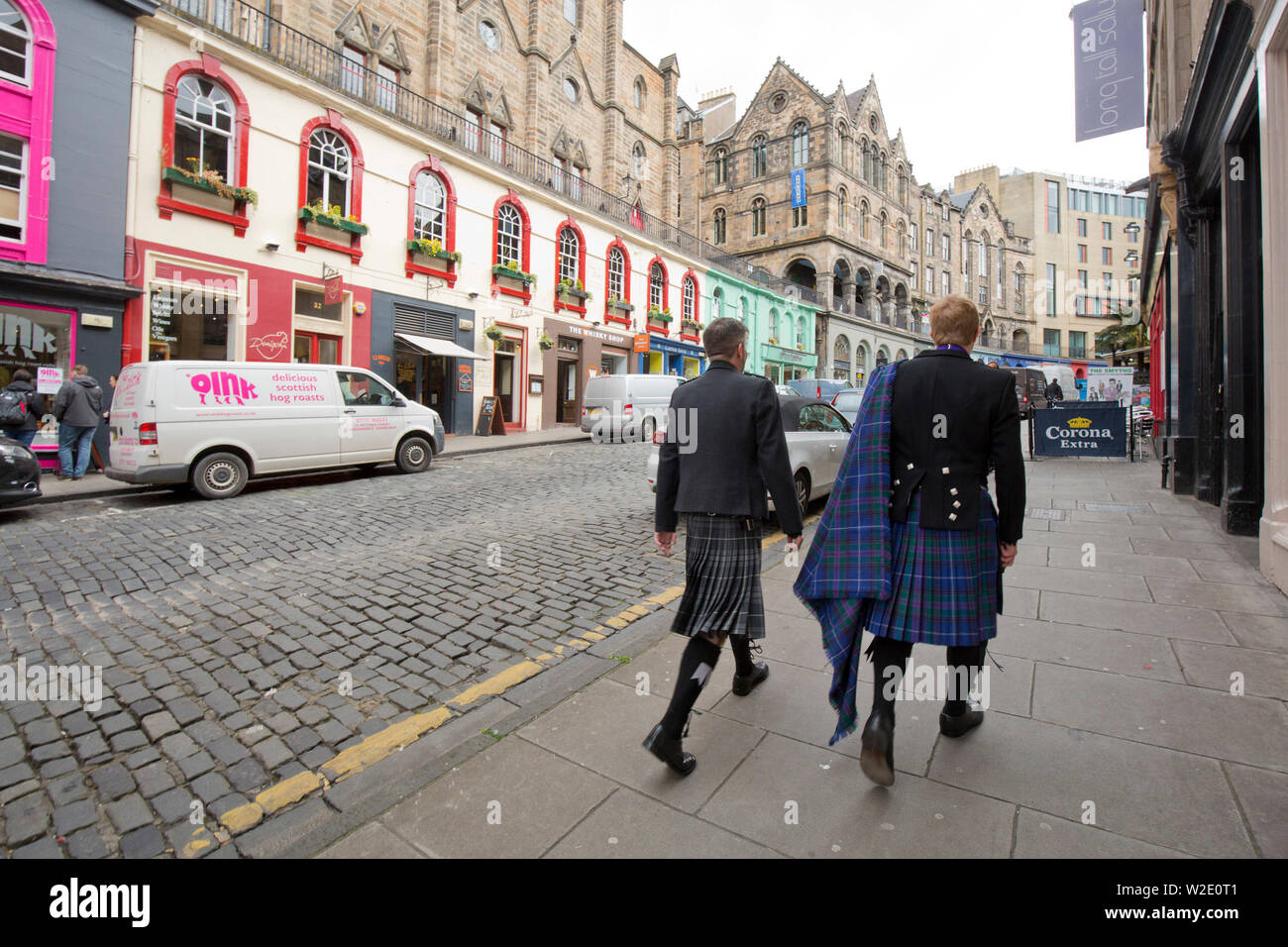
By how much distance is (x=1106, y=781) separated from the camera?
97.1 inches

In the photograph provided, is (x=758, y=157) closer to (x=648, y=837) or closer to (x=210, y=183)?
(x=210, y=183)

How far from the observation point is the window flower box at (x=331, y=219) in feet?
50.2

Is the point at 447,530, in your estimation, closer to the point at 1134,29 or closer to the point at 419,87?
the point at 1134,29

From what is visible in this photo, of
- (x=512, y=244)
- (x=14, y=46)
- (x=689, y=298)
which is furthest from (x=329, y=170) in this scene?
(x=689, y=298)

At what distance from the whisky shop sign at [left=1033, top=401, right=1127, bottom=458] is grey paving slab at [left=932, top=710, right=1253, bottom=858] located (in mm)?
13924

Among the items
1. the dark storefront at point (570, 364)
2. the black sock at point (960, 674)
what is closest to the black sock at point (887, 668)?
the black sock at point (960, 674)

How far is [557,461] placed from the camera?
1335 cm

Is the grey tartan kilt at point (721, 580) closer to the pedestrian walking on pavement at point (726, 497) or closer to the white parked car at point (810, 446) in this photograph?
the pedestrian walking on pavement at point (726, 497)

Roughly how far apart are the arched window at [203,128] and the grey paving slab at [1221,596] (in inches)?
676

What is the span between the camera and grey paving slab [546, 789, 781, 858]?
84.4 inches

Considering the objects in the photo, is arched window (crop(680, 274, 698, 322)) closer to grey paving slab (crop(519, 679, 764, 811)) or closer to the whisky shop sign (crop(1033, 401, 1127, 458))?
the whisky shop sign (crop(1033, 401, 1127, 458))

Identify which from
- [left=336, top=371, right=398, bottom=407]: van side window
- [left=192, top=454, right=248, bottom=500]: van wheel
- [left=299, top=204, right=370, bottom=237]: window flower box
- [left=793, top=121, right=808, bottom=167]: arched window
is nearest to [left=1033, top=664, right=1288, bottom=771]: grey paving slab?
[left=192, top=454, right=248, bottom=500]: van wheel
